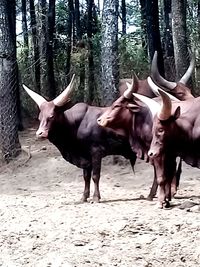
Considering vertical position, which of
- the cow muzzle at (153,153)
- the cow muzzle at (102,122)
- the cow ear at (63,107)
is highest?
the cow ear at (63,107)

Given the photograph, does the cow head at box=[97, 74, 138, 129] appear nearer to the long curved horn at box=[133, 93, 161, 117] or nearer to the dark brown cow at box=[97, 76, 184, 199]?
the dark brown cow at box=[97, 76, 184, 199]

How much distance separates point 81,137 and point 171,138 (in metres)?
1.72

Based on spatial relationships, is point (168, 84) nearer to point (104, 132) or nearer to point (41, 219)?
point (104, 132)

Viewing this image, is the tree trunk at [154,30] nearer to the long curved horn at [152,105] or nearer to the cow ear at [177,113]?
the long curved horn at [152,105]

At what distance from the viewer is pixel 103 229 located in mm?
6652

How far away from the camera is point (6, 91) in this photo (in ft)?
42.6

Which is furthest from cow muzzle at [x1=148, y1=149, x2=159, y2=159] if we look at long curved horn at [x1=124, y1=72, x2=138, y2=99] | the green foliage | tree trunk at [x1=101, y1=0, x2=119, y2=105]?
the green foliage

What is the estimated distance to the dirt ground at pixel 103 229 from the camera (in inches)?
237

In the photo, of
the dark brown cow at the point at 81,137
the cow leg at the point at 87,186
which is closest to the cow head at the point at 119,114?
the dark brown cow at the point at 81,137

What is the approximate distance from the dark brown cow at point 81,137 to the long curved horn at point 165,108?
4.38ft

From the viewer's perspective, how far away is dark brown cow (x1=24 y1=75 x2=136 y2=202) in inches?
347

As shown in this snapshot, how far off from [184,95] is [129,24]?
28.9 metres

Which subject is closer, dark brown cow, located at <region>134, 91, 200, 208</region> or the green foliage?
dark brown cow, located at <region>134, 91, 200, 208</region>

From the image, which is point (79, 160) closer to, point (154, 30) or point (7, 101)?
point (7, 101)
